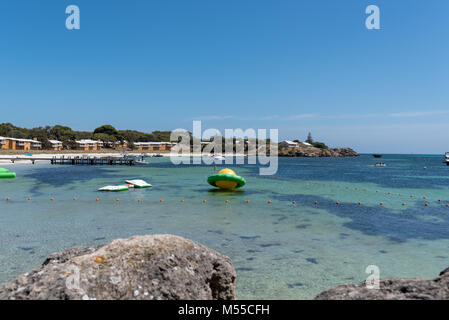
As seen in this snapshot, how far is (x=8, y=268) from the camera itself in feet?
28.4

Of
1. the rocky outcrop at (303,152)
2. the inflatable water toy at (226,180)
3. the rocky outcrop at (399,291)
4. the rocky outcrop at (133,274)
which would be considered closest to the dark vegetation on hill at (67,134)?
the rocky outcrop at (303,152)

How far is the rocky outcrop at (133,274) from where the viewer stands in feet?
11.5

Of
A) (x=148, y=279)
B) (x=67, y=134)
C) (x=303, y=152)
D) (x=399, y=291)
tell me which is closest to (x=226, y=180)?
(x=148, y=279)

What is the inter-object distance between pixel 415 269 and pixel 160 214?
12.3 metres

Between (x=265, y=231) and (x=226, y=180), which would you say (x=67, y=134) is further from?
(x=265, y=231)

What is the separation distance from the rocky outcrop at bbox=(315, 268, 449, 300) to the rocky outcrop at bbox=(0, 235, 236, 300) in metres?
1.72

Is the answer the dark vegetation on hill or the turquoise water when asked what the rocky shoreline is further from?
the dark vegetation on hill

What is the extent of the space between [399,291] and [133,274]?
3.24 m

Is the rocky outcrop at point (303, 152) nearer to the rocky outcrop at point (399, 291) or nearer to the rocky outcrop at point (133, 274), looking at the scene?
the rocky outcrop at point (133, 274)

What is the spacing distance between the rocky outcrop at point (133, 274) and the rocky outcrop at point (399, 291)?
1.72 meters

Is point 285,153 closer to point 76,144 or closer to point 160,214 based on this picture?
point 76,144

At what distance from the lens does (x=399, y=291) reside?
3.53 metres

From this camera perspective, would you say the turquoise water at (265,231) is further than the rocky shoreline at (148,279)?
Yes
